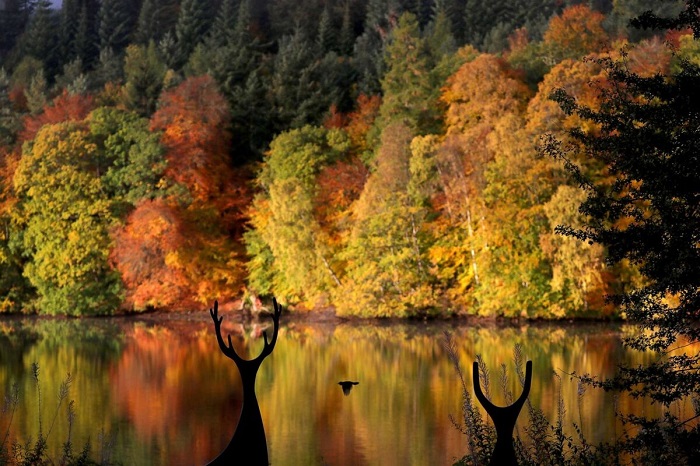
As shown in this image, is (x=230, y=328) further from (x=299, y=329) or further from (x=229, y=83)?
(x=229, y=83)

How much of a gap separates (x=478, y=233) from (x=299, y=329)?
7.37 m

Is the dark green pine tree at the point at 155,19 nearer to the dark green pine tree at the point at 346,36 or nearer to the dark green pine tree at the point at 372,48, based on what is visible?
the dark green pine tree at the point at 346,36

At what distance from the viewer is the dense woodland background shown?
39.1 meters

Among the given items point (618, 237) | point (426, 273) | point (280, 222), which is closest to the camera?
point (618, 237)

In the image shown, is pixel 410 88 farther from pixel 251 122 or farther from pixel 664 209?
pixel 664 209

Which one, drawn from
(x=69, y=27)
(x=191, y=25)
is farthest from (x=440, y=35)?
(x=69, y=27)

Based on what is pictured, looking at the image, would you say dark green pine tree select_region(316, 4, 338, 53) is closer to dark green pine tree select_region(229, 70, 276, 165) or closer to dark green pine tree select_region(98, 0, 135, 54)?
dark green pine tree select_region(229, 70, 276, 165)

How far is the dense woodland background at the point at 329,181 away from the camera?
39094mm

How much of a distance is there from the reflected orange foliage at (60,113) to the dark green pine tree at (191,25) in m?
19.3

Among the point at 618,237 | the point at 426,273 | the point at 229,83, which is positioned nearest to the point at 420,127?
the point at 426,273

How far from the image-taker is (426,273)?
4256cm

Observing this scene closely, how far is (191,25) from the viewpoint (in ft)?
256

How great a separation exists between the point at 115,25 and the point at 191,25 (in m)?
13.4

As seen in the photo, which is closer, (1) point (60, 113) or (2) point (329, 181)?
(2) point (329, 181)
